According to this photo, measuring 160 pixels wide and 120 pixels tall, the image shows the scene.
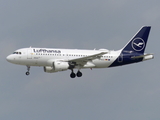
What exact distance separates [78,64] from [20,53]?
9.80 m

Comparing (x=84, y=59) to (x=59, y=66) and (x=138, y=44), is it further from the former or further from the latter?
(x=138, y=44)

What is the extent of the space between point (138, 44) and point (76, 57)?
1282 centimetres

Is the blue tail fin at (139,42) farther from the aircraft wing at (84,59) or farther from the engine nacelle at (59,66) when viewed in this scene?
the engine nacelle at (59,66)

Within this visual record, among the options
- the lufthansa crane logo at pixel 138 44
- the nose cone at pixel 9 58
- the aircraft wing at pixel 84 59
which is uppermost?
the lufthansa crane logo at pixel 138 44

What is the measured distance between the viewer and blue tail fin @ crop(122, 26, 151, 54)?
253 ft

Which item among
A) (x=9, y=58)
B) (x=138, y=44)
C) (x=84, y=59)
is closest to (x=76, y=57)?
(x=84, y=59)

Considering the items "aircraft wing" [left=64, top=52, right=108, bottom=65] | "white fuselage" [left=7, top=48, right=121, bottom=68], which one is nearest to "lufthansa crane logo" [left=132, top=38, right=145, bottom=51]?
"white fuselage" [left=7, top=48, right=121, bottom=68]

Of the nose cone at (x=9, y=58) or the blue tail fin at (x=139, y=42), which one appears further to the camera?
the blue tail fin at (x=139, y=42)

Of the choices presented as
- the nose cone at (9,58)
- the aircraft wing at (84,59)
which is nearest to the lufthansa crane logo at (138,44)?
the aircraft wing at (84,59)

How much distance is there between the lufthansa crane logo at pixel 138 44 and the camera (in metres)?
77.4

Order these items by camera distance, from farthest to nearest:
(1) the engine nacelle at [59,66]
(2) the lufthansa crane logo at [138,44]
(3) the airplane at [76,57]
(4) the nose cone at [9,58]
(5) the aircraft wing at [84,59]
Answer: (2) the lufthansa crane logo at [138,44]
(4) the nose cone at [9,58]
(3) the airplane at [76,57]
(1) the engine nacelle at [59,66]
(5) the aircraft wing at [84,59]

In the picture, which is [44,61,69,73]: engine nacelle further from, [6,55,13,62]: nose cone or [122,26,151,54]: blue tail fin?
[122,26,151,54]: blue tail fin

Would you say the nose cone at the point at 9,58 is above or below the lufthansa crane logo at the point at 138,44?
below

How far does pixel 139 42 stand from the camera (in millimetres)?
78188
